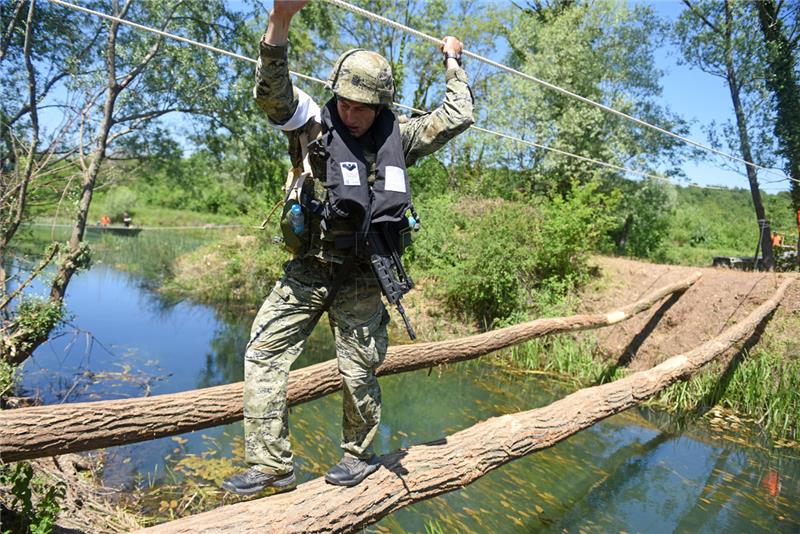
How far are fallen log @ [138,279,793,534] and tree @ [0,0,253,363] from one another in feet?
17.2

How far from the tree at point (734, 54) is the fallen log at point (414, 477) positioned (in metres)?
9.72

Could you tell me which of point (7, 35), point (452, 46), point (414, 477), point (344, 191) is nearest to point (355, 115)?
point (344, 191)

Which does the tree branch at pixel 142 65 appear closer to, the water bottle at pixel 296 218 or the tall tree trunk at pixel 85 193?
the tall tree trunk at pixel 85 193

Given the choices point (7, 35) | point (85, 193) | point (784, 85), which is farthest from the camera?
point (784, 85)

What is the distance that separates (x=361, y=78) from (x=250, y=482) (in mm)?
2196

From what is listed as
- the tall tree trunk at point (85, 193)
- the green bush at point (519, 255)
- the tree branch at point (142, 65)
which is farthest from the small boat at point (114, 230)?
the green bush at point (519, 255)

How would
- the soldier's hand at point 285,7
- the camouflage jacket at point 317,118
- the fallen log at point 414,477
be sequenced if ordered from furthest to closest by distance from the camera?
the fallen log at point 414,477
the camouflage jacket at point 317,118
the soldier's hand at point 285,7

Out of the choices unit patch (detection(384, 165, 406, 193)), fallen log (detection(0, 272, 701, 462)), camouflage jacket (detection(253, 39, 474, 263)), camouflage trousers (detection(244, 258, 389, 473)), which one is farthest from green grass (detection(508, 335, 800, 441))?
unit patch (detection(384, 165, 406, 193))

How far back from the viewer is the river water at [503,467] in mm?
5395

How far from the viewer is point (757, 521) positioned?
18.1 feet

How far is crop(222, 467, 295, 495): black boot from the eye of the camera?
2902 millimetres

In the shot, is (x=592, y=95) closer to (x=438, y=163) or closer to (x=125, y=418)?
(x=438, y=163)

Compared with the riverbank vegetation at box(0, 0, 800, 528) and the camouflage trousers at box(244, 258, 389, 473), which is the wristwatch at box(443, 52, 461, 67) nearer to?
the camouflage trousers at box(244, 258, 389, 473)

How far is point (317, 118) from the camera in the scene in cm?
305
